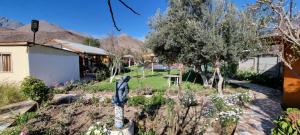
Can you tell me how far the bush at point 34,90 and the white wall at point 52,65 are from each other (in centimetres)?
474

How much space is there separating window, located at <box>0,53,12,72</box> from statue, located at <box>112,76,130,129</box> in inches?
405

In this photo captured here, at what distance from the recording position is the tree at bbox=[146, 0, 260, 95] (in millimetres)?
12523

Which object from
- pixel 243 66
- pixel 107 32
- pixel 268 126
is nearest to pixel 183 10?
pixel 268 126

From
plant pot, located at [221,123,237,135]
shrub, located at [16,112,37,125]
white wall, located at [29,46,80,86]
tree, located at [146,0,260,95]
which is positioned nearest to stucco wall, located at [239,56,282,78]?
tree, located at [146,0,260,95]

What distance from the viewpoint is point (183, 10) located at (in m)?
15.1

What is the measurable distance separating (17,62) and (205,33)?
10283 mm

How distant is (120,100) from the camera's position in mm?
6445

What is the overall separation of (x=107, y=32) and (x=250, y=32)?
55.0 ft

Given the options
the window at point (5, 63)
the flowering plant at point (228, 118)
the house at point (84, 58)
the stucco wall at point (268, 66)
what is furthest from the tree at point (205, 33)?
the house at point (84, 58)

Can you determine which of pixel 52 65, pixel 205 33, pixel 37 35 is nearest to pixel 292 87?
pixel 205 33

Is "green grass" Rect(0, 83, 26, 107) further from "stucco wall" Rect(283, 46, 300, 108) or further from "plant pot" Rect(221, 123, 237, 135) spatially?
"stucco wall" Rect(283, 46, 300, 108)

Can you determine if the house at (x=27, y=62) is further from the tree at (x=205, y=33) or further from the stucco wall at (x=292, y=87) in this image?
the stucco wall at (x=292, y=87)

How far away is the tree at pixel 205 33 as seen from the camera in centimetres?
1252

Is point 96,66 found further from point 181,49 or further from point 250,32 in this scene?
point 250,32
